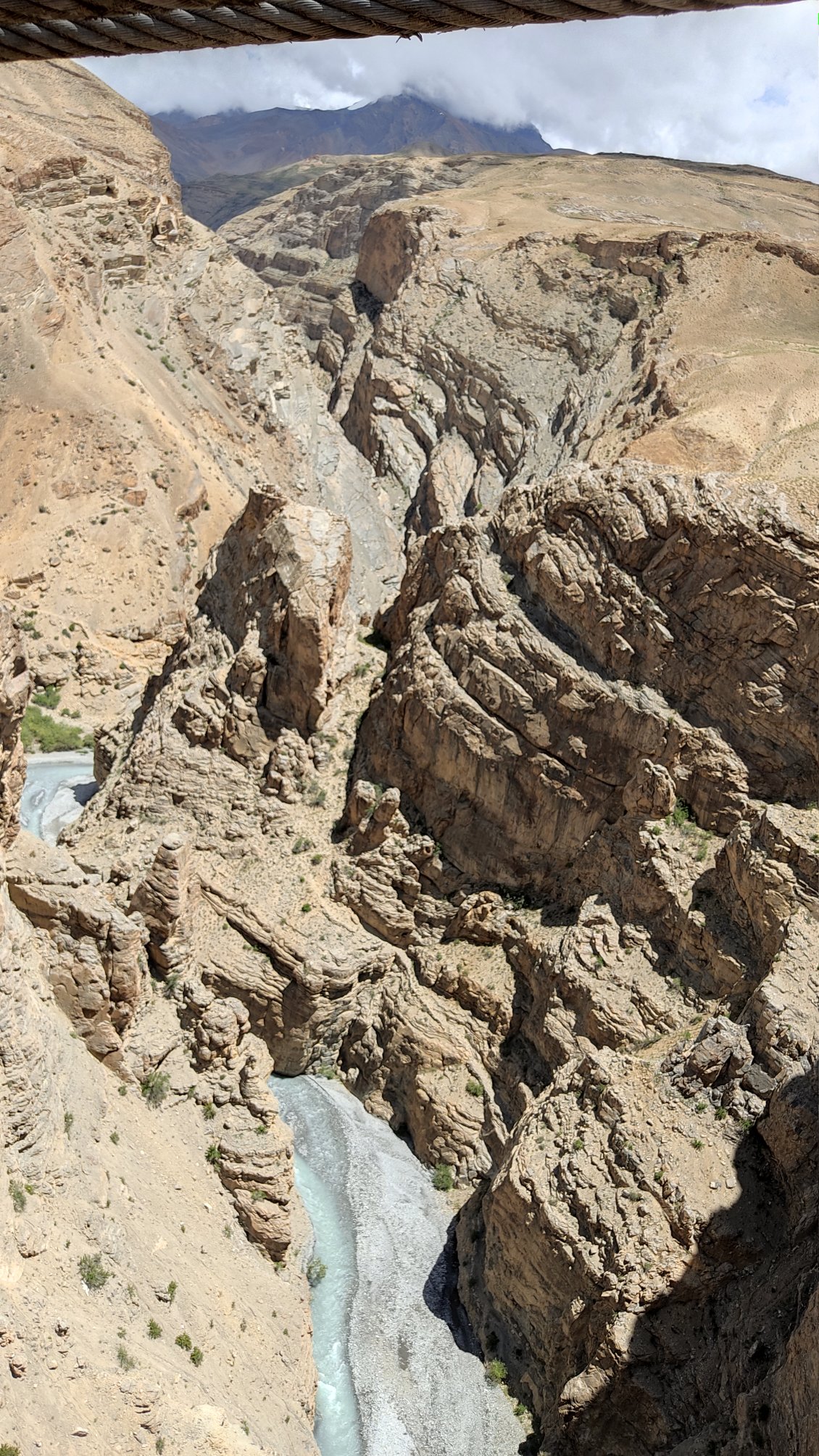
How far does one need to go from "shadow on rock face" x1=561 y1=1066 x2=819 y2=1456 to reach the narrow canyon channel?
2255mm

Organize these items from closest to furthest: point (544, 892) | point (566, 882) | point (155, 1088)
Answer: point (155, 1088)
point (566, 882)
point (544, 892)

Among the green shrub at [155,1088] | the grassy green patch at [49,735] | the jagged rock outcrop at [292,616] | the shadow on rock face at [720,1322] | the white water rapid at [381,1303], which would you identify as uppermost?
the jagged rock outcrop at [292,616]

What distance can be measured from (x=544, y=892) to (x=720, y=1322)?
10716 millimetres

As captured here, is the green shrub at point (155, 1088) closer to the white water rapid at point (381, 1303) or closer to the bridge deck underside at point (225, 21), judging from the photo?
the white water rapid at point (381, 1303)

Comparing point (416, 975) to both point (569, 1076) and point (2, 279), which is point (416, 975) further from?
point (2, 279)

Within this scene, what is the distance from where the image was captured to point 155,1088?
19969mm

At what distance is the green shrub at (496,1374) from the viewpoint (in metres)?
19.7

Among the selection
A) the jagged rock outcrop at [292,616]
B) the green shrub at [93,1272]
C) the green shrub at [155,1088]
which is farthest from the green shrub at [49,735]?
the green shrub at [93,1272]

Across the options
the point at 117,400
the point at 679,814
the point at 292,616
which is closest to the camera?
the point at 679,814

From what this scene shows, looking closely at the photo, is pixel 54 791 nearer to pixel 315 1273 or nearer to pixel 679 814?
pixel 315 1273

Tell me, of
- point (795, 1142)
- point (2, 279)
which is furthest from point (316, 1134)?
point (2, 279)

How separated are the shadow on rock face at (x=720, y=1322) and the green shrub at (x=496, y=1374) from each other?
1825 mm

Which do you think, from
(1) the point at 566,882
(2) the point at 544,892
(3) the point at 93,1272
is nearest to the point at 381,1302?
(3) the point at 93,1272

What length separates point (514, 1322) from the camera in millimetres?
20219
